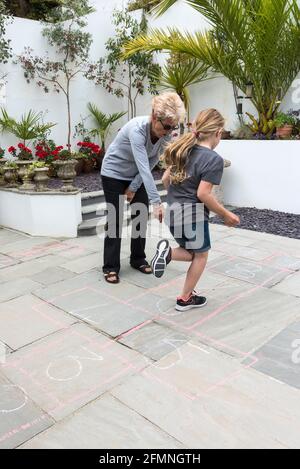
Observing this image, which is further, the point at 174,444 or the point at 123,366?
the point at 123,366

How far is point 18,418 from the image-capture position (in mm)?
1870

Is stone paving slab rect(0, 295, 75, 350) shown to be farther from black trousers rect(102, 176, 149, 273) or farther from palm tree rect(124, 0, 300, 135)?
palm tree rect(124, 0, 300, 135)

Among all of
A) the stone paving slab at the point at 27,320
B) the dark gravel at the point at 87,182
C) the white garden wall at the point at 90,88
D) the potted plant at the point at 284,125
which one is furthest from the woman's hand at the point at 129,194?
the white garden wall at the point at 90,88

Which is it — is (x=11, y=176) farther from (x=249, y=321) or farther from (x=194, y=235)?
(x=249, y=321)

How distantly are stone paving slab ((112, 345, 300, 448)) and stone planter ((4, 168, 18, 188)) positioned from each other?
13.6 feet

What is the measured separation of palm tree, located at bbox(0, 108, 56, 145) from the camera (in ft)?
23.4

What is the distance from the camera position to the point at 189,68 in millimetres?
7293

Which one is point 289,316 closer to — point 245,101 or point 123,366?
point 123,366

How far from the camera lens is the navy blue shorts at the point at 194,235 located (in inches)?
105

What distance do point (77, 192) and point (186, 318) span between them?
2.73 meters

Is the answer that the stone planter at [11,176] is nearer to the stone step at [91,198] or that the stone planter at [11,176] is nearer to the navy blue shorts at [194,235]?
the stone step at [91,198]

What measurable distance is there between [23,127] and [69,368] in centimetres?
595

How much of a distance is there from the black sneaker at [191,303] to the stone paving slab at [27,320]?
79 centimetres

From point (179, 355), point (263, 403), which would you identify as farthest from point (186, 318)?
point (263, 403)
